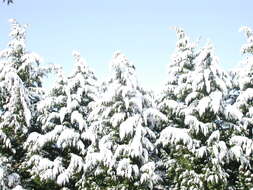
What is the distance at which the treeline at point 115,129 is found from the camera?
812 inches

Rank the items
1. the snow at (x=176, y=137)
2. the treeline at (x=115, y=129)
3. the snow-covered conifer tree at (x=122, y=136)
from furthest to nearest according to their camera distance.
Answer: the snow at (x=176, y=137)
the treeline at (x=115, y=129)
the snow-covered conifer tree at (x=122, y=136)

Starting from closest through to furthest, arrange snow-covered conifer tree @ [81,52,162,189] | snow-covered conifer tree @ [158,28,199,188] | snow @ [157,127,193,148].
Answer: snow-covered conifer tree @ [81,52,162,189], snow @ [157,127,193,148], snow-covered conifer tree @ [158,28,199,188]

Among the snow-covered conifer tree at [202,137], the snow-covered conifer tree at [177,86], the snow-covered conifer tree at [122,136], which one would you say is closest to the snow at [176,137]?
the snow-covered conifer tree at [202,137]

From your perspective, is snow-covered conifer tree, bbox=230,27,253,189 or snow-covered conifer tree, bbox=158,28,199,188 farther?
snow-covered conifer tree, bbox=158,28,199,188

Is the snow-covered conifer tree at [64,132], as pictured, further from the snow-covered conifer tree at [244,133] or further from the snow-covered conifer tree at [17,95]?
the snow-covered conifer tree at [244,133]

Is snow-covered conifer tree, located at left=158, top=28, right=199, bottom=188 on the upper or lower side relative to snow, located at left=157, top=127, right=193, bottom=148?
upper

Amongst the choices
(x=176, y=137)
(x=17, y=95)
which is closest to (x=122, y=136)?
(x=176, y=137)

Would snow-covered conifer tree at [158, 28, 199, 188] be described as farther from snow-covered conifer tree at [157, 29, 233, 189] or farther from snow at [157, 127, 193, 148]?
snow at [157, 127, 193, 148]

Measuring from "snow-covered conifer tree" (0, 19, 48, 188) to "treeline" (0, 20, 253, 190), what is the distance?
0.06 m

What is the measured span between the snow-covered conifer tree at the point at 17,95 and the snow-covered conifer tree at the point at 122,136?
3784 mm

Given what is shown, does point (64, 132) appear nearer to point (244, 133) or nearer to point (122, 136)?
point (122, 136)

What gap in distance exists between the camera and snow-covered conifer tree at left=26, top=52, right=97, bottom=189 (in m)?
22.1

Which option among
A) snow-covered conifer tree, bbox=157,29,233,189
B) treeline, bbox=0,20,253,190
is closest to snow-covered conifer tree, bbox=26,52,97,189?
treeline, bbox=0,20,253,190

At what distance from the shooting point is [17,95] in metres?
22.2
